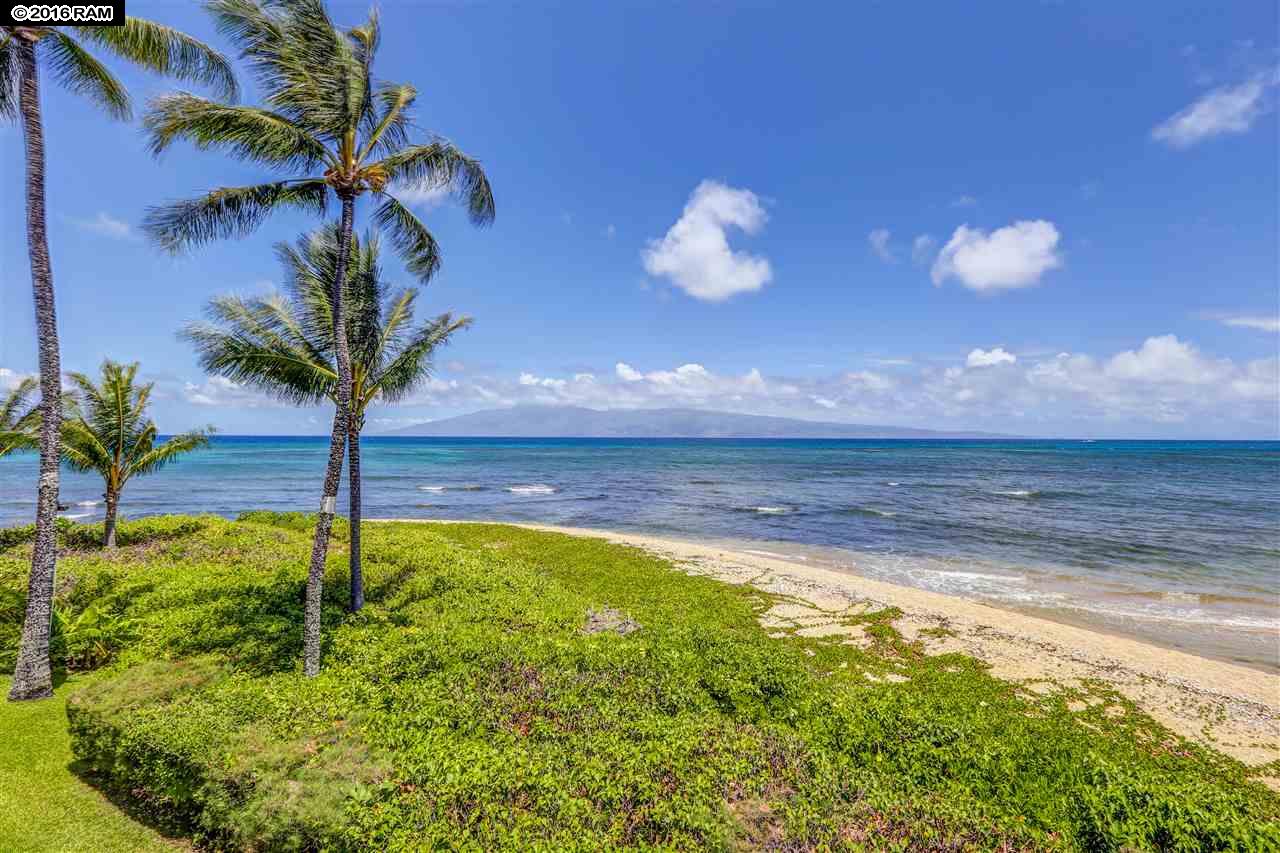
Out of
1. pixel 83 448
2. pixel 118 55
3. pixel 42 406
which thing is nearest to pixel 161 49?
pixel 118 55

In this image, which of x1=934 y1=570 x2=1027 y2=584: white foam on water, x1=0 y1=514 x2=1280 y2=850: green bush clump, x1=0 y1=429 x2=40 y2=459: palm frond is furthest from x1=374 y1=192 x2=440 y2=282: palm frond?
x1=934 y1=570 x2=1027 y2=584: white foam on water

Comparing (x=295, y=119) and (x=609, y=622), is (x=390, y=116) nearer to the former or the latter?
(x=295, y=119)

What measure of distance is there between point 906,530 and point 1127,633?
54.1 ft

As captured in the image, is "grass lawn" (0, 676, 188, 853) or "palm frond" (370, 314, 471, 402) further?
"palm frond" (370, 314, 471, 402)

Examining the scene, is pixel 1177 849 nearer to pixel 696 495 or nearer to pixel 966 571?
pixel 966 571

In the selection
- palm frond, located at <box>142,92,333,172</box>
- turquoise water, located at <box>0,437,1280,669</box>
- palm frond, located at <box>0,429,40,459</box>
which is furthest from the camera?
turquoise water, located at <box>0,437,1280,669</box>

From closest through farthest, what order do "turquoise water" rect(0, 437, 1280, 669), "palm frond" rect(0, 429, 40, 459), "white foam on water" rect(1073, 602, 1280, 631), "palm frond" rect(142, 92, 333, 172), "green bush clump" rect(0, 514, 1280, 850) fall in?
"green bush clump" rect(0, 514, 1280, 850)
"palm frond" rect(142, 92, 333, 172)
"white foam on water" rect(1073, 602, 1280, 631)
"palm frond" rect(0, 429, 40, 459)
"turquoise water" rect(0, 437, 1280, 669)

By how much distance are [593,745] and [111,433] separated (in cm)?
2238

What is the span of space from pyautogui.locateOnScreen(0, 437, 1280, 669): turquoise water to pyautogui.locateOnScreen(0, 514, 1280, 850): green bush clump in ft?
35.5

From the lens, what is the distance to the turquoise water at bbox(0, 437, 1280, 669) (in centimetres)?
1836

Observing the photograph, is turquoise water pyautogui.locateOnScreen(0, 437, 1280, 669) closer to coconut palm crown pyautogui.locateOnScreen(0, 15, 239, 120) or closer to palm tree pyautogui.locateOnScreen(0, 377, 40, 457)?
palm tree pyautogui.locateOnScreen(0, 377, 40, 457)

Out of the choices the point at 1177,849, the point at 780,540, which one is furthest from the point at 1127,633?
the point at 780,540

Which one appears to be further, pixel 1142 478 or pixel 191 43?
pixel 1142 478

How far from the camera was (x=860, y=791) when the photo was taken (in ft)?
18.6
